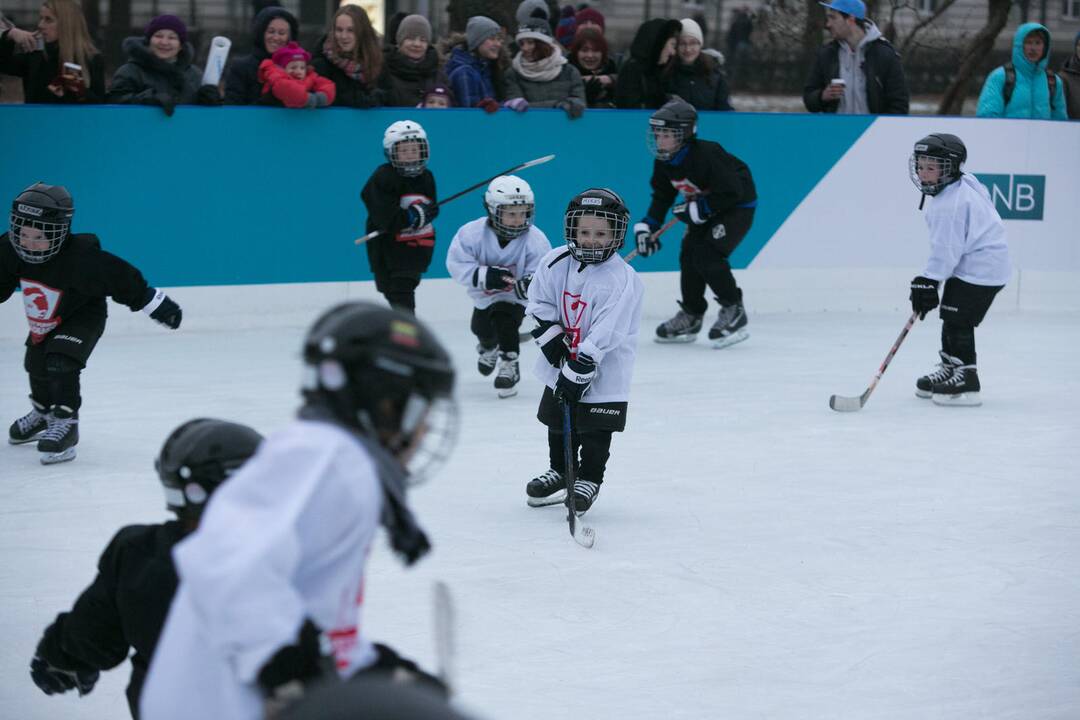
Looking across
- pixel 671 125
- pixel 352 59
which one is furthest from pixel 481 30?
pixel 671 125

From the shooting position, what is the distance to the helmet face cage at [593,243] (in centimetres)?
423

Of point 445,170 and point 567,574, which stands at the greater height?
point 445,170

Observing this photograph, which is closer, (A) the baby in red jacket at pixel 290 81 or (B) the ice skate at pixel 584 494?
(B) the ice skate at pixel 584 494

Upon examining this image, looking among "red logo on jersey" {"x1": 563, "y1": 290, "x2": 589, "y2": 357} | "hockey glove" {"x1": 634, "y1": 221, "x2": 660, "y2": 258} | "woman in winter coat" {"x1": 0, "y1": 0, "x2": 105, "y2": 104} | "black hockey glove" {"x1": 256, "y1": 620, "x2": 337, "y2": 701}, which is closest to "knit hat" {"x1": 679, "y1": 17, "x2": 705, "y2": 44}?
"hockey glove" {"x1": 634, "y1": 221, "x2": 660, "y2": 258}

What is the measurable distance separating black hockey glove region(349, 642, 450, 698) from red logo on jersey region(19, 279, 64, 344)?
3324 millimetres

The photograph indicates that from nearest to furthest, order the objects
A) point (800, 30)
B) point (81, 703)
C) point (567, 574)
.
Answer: point (81, 703) < point (567, 574) < point (800, 30)

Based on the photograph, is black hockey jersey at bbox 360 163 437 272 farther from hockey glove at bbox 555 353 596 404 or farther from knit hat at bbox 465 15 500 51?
hockey glove at bbox 555 353 596 404

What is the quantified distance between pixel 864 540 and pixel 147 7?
14968mm

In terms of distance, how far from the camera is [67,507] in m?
4.35

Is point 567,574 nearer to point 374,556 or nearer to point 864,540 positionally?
point 374,556

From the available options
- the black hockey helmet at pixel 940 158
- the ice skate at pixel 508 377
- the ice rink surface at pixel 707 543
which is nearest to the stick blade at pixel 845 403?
the ice rink surface at pixel 707 543

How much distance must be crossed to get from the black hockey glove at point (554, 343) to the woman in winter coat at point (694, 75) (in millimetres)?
4493

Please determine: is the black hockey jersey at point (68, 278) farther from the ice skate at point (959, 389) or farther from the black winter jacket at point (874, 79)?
the black winter jacket at point (874, 79)

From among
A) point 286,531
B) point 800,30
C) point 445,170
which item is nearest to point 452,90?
point 445,170
